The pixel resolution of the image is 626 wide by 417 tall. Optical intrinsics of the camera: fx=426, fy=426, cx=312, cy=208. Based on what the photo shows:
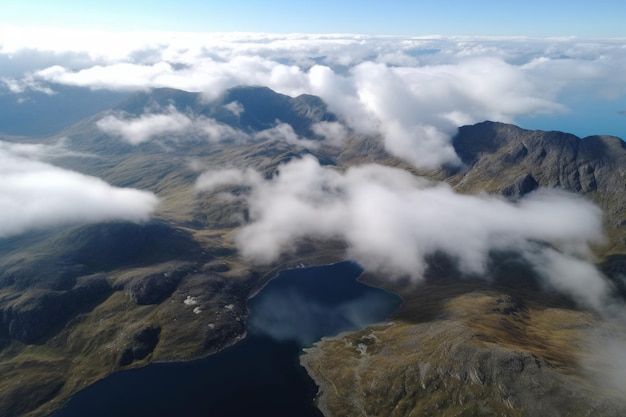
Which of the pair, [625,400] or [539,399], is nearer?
[625,400]

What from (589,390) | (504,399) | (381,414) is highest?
(589,390)

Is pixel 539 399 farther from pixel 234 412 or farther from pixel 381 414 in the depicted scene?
pixel 234 412

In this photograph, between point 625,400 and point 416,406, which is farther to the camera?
A: point 416,406

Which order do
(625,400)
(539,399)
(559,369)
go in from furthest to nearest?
(559,369), (539,399), (625,400)

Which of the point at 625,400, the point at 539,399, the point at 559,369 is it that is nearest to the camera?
the point at 625,400

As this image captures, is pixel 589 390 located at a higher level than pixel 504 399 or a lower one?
higher

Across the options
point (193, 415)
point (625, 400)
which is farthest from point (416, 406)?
point (193, 415)

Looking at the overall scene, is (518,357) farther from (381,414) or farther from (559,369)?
(381,414)

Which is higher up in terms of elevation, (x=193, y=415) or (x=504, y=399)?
(x=504, y=399)

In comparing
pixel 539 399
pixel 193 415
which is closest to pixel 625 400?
pixel 539 399
